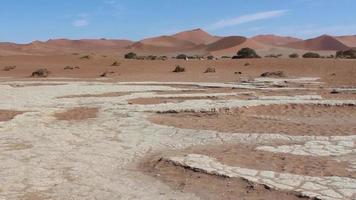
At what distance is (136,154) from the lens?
8.34 meters

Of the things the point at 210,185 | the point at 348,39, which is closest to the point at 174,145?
the point at 210,185

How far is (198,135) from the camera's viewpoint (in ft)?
33.2

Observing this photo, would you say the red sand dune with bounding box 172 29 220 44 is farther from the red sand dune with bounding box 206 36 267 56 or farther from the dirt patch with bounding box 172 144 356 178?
the dirt patch with bounding box 172 144 356 178

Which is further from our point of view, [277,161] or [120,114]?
[120,114]

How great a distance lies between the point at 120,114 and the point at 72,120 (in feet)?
4.02

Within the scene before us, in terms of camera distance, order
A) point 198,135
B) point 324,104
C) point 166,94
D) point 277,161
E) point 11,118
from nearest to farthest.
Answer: point 277,161, point 198,135, point 11,118, point 324,104, point 166,94

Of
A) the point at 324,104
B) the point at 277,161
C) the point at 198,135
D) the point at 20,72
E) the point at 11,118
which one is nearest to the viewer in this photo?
the point at 277,161

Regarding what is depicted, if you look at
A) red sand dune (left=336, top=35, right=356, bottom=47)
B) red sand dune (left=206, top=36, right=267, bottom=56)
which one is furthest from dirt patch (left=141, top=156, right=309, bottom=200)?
red sand dune (left=336, top=35, right=356, bottom=47)

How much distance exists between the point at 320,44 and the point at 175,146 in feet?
371

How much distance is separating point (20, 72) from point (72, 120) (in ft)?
81.9

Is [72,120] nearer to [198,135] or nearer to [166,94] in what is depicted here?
[198,135]

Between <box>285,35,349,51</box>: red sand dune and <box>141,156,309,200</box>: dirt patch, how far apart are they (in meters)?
108

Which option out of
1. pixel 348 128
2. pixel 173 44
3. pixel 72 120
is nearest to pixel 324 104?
pixel 348 128

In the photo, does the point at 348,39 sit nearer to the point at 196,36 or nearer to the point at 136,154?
the point at 196,36
